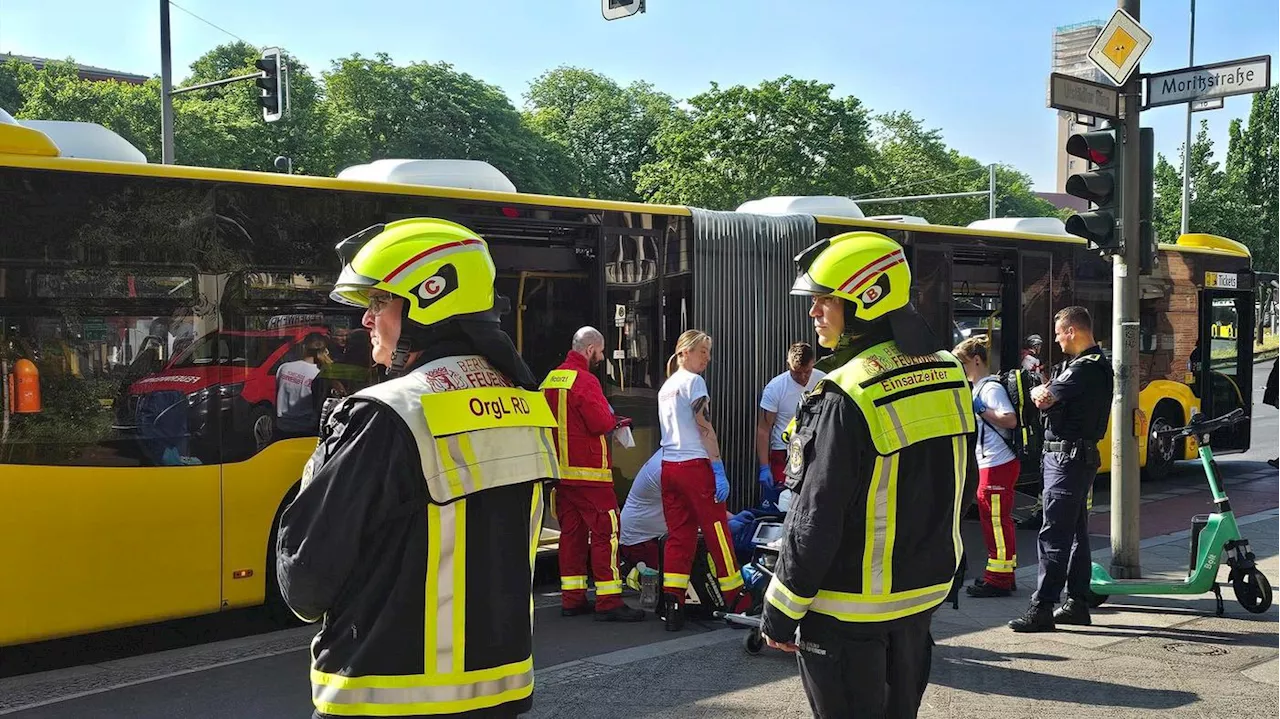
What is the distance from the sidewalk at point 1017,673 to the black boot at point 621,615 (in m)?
0.57

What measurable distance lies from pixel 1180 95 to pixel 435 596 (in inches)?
281

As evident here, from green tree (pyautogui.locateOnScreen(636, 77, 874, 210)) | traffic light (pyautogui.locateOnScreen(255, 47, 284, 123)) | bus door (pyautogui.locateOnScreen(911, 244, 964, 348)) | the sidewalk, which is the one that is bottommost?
the sidewalk

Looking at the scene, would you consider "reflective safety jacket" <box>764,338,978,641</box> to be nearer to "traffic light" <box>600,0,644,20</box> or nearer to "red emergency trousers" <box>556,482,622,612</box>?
"red emergency trousers" <box>556,482,622,612</box>

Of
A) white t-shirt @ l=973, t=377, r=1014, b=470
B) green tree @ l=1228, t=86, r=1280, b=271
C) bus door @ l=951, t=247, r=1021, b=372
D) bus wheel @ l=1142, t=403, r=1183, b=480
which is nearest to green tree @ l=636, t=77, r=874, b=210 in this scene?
green tree @ l=1228, t=86, r=1280, b=271

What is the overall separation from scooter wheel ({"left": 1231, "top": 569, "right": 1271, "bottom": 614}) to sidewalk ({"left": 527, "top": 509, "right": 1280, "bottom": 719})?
0.07m

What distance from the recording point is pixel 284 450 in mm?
7164

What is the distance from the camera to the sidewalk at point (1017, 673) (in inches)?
217

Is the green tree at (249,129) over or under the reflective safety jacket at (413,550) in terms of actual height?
over

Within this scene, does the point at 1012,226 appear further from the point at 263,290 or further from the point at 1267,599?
the point at 263,290

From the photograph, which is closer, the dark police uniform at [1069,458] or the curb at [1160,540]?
the dark police uniform at [1069,458]

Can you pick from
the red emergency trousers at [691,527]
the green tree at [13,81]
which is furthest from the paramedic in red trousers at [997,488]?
the green tree at [13,81]

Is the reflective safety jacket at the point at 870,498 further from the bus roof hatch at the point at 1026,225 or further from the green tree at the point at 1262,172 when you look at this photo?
the green tree at the point at 1262,172

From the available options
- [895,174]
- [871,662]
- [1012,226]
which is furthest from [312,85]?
[871,662]

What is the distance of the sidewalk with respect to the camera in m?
5.50
